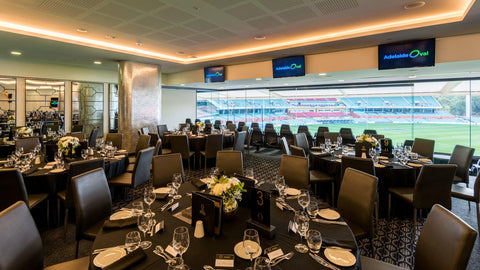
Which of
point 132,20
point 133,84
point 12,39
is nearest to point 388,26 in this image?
point 132,20

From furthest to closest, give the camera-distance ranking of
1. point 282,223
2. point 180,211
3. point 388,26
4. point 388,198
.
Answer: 1. point 388,26
2. point 388,198
3. point 180,211
4. point 282,223

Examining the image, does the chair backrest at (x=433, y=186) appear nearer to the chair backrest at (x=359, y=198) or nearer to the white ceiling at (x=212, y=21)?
the chair backrest at (x=359, y=198)

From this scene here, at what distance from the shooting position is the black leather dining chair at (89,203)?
2.05 metres

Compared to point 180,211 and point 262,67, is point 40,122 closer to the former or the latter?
point 262,67

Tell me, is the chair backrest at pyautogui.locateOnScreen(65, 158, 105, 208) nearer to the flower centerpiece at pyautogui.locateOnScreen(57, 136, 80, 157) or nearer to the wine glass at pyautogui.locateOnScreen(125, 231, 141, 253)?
the flower centerpiece at pyautogui.locateOnScreen(57, 136, 80, 157)

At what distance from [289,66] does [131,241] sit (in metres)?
6.14

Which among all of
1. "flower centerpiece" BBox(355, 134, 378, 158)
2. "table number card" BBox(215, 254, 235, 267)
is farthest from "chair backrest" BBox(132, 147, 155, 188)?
"flower centerpiece" BBox(355, 134, 378, 158)

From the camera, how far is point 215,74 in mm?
8094

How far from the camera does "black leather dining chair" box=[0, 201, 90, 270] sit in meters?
1.33

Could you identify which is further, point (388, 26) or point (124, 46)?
point (124, 46)

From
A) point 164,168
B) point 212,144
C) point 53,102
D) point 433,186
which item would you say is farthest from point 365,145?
point 53,102

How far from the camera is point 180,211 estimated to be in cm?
195

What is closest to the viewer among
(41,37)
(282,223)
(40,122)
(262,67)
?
(282,223)

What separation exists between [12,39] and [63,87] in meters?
4.00
